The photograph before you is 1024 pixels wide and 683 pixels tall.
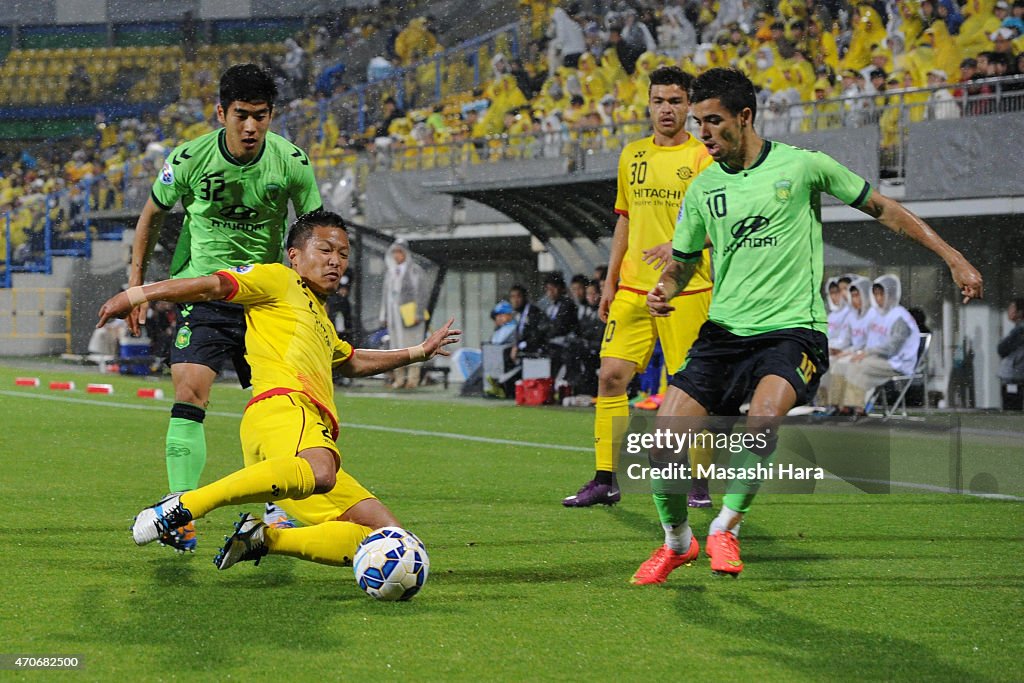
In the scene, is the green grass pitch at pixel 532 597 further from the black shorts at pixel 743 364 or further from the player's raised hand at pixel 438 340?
the player's raised hand at pixel 438 340

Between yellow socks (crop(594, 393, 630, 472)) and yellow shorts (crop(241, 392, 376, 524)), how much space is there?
2800mm

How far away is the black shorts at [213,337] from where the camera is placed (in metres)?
6.23

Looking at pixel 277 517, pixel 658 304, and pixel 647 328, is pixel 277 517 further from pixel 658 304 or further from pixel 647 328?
pixel 647 328

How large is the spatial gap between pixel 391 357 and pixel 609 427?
255 cm

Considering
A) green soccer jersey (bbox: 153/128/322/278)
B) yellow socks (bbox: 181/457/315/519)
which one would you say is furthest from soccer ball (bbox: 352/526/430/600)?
green soccer jersey (bbox: 153/128/322/278)

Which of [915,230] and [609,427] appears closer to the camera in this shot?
[915,230]

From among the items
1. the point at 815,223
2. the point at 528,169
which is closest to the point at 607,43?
the point at 528,169

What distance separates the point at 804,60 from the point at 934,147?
14.6 ft

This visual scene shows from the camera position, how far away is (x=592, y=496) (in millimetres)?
7832

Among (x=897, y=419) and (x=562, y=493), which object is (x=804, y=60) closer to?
(x=897, y=419)

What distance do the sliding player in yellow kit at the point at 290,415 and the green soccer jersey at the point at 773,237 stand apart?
1.33m

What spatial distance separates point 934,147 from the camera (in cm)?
1552

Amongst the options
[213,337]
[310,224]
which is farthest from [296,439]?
[213,337]

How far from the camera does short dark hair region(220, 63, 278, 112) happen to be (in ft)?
20.3
